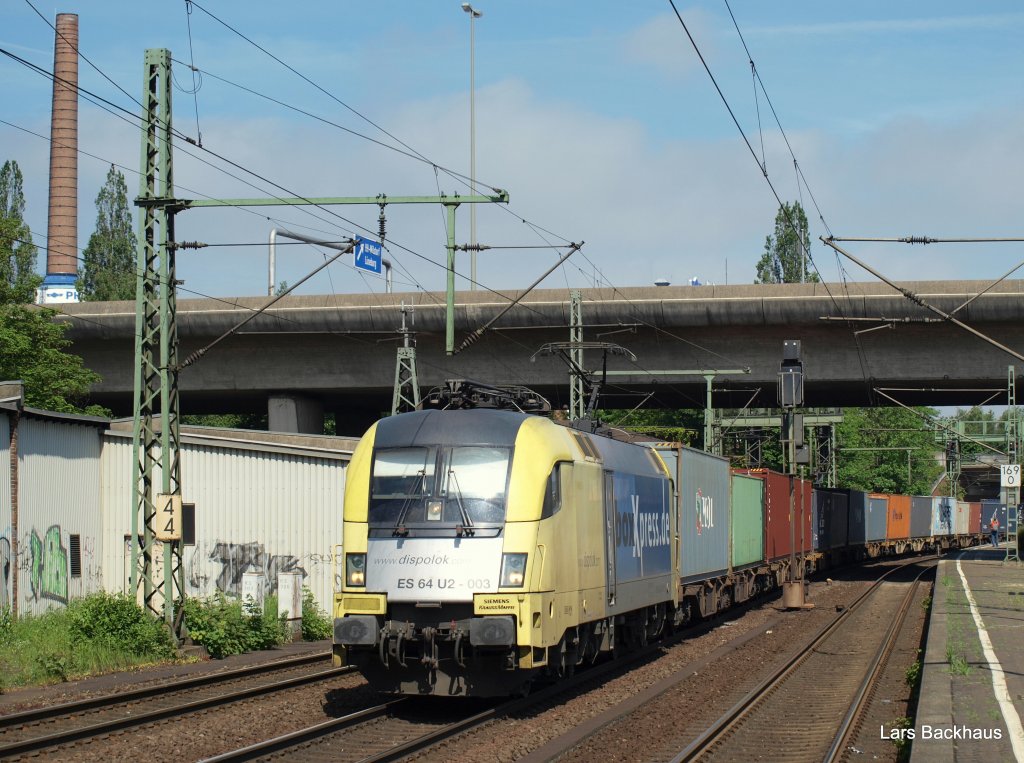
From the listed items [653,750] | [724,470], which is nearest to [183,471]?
[724,470]

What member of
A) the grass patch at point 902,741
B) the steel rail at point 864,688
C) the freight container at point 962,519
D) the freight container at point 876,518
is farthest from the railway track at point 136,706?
the freight container at point 962,519

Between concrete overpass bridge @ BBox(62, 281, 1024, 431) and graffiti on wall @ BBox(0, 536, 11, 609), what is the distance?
14.4 meters

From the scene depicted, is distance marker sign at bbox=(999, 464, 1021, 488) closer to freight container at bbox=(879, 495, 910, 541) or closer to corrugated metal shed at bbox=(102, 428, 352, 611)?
freight container at bbox=(879, 495, 910, 541)

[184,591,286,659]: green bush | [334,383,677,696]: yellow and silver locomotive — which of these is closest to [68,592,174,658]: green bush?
[184,591,286,659]: green bush

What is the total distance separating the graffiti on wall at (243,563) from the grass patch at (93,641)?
5.46 meters

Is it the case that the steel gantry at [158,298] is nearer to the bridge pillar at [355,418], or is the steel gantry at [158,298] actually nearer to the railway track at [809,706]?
the railway track at [809,706]

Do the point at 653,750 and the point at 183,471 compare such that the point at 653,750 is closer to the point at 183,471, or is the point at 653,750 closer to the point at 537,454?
the point at 537,454

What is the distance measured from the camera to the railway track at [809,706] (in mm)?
11578

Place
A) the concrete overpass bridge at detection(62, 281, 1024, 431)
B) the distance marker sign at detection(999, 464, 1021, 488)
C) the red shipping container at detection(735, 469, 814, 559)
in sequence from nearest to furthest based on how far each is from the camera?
the red shipping container at detection(735, 469, 814, 559), the concrete overpass bridge at detection(62, 281, 1024, 431), the distance marker sign at detection(999, 464, 1021, 488)

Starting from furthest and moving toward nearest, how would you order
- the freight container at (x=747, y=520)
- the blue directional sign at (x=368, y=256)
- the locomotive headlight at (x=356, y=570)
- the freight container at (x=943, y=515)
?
the freight container at (x=943, y=515)
the freight container at (x=747, y=520)
the blue directional sign at (x=368, y=256)
the locomotive headlight at (x=356, y=570)

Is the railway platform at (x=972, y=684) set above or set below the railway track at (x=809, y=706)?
above

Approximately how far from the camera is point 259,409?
45.6 meters

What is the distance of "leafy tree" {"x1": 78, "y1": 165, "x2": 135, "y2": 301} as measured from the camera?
81500 mm

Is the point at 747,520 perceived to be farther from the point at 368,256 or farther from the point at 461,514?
the point at 461,514
